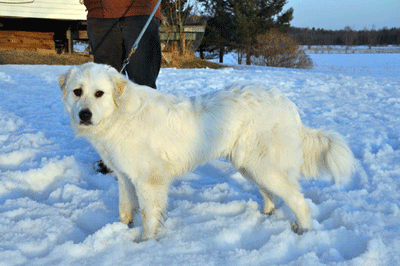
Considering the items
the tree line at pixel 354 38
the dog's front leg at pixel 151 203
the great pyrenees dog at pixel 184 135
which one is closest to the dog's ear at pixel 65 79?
the great pyrenees dog at pixel 184 135

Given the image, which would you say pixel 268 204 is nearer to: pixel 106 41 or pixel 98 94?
pixel 98 94

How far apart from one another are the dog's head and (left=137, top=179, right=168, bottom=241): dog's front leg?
669 mm

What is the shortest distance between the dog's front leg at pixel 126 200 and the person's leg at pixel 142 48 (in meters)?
1.36

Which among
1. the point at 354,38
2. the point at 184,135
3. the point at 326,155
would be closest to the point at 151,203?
the point at 184,135

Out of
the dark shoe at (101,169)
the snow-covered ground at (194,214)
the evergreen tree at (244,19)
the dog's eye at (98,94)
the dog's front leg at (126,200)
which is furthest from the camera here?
the evergreen tree at (244,19)

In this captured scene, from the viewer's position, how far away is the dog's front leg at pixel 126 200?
305 cm

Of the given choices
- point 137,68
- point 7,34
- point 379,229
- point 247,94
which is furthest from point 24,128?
A: point 7,34

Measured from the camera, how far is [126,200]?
3053 mm

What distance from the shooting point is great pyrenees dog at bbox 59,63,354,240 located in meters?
2.76

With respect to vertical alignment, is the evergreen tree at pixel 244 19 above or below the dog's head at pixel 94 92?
above

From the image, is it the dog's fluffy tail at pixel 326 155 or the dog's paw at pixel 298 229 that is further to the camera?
the dog's fluffy tail at pixel 326 155

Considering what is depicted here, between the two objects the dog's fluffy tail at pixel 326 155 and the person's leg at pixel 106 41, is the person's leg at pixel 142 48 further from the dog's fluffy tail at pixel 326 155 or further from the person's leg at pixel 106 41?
the dog's fluffy tail at pixel 326 155

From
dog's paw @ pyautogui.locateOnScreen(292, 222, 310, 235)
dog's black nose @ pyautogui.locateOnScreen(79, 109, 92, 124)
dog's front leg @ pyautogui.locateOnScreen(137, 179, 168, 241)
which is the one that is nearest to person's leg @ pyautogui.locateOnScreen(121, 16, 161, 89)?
dog's black nose @ pyautogui.locateOnScreen(79, 109, 92, 124)

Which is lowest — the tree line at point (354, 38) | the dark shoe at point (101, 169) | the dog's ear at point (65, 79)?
the dark shoe at point (101, 169)
